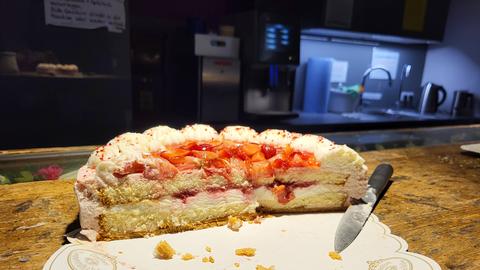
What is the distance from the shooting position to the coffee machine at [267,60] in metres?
3.61

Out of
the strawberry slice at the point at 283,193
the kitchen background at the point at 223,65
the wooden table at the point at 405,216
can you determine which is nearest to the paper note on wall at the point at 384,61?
the kitchen background at the point at 223,65

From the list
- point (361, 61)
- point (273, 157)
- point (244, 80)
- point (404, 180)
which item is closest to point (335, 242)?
point (273, 157)

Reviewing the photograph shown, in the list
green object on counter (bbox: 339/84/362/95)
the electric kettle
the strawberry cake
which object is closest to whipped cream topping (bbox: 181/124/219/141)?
the strawberry cake

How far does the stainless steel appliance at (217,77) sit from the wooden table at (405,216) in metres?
2.01

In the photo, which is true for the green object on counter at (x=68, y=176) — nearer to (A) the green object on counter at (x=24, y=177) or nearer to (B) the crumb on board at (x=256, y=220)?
(A) the green object on counter at (x=24, y=177)

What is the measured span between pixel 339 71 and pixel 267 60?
75.0 inches

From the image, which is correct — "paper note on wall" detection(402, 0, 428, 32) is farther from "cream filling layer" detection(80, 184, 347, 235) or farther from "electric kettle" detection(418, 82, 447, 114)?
"cream filling layer" detection(80, 184, 347, 235)

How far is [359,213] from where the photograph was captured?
4.56ft

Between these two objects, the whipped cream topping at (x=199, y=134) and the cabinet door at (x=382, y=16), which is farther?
the cabinet door at (x=382, y=16)

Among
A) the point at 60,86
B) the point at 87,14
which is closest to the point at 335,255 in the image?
the point at 60,86

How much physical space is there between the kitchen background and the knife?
1998 mm

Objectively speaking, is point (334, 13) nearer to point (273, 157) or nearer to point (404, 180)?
point (404, 180)

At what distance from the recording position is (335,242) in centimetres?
120

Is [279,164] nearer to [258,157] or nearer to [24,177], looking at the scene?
[258,157]
